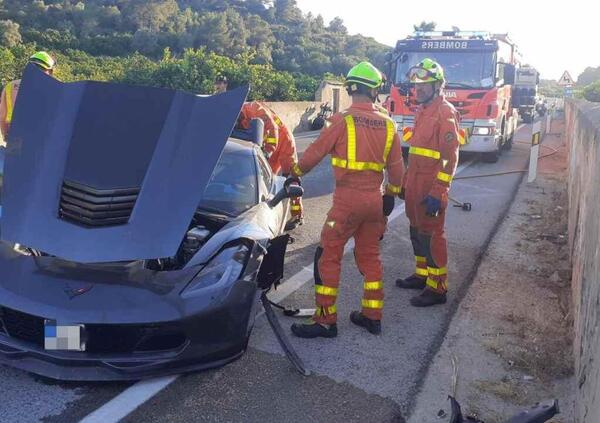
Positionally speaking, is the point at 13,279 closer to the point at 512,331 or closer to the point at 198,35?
the point at 512,331

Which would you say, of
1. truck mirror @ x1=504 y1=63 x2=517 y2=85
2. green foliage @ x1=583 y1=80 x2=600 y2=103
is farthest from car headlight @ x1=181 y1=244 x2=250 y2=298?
green foliage @ x1=583 y1=80 x2=600 y2=103

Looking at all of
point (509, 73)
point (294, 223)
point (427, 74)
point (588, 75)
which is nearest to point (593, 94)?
point (509, 73)

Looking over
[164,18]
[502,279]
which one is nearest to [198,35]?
[164,18]

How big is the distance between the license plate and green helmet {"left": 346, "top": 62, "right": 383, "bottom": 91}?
2.54 meters

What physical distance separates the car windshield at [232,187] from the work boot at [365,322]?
123 centimetres

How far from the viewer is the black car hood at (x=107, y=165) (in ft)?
11.6

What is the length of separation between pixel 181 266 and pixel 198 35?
4918 cm

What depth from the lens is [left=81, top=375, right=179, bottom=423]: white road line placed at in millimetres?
3078

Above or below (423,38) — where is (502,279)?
below

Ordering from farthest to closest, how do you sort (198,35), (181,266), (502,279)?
(198,35) → (502,279) → (181,266)

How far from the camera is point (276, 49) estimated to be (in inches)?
2314

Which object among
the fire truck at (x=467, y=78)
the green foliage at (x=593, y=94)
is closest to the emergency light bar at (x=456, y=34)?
the fire truck at (x=467, y=78)

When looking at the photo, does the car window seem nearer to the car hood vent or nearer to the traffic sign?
the car hood vent

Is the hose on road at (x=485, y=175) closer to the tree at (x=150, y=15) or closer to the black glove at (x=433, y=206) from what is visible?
the black glove at (x=433, y=206)
